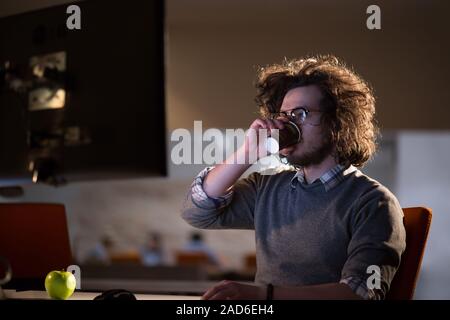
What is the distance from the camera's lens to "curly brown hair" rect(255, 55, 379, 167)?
1.59 m

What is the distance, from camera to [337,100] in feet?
5.29

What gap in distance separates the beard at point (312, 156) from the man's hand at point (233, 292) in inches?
19.5

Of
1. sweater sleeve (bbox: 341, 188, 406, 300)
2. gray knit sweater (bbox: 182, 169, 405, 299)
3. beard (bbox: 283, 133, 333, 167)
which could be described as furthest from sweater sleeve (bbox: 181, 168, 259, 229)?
sweater sleeve (bbox: 341, 188, 406, 300)

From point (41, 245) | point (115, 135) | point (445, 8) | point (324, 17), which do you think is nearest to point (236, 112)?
point (324, 17)

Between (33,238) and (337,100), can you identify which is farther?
(33,238)

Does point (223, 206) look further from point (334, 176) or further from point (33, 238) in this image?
point (33, 238)

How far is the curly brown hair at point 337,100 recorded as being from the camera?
5.22 feet

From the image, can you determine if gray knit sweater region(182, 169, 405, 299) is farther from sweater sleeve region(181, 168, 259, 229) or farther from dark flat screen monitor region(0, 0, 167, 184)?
dark flat screen monitor region(0, 0, 167, 184)

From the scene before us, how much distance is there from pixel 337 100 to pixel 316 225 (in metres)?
0.36

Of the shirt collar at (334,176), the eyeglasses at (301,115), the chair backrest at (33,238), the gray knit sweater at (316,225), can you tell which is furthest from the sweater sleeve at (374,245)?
the chair backrest at (33,238)

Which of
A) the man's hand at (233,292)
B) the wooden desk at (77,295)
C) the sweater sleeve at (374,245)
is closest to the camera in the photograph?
the man's hand at (233,292)

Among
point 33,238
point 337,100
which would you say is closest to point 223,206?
point 337,100

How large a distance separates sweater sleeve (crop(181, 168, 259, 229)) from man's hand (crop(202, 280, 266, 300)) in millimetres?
490

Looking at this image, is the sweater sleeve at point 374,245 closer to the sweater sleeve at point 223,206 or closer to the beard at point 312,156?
the beard at point 312,156
